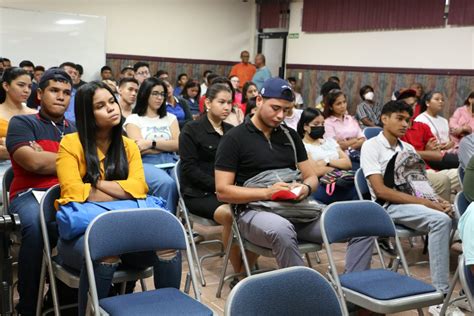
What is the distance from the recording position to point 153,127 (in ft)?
14.5

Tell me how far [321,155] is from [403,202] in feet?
2.62

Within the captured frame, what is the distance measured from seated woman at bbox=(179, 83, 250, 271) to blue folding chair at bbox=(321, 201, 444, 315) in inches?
35.2

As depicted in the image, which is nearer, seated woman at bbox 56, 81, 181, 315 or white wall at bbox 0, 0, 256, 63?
seated woman at bbox 56, 81, 181, 315

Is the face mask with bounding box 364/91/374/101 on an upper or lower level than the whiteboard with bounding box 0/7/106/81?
lower

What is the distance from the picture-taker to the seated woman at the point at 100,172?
2.36 m

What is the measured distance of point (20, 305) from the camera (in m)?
2.71

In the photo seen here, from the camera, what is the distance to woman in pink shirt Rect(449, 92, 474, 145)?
6047 millimetres

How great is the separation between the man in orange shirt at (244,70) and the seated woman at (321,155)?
688 cm

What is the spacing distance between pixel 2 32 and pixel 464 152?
7.76m

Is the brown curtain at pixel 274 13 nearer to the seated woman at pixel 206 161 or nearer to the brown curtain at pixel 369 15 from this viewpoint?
the brown curtain at pixel 369 15

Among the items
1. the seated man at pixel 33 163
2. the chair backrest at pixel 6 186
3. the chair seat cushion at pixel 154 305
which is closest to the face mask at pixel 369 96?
the seated man at pixel 33 163

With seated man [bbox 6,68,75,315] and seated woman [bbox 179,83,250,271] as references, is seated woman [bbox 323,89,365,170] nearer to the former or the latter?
seated woman [bbox 179,83,250,271]

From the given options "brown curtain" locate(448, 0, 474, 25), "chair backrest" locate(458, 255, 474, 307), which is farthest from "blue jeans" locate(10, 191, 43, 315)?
"brown curtain" locate(448, 0, 474, 25)

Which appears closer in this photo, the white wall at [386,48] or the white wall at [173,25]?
the white wall at [386,48]
